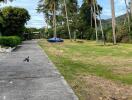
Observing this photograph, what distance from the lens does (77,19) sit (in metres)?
94.9

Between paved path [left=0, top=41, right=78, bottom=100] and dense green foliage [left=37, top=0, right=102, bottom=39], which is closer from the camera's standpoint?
paved path [left=0, top=41, right=78, bottom=100]

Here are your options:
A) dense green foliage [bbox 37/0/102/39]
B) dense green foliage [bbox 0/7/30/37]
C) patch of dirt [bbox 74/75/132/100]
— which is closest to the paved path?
patch of dirt [bbox 74/75/132/100]

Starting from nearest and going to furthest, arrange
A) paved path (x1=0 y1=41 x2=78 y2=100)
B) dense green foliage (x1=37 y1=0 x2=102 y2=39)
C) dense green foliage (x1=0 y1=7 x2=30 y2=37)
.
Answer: paved path (x1=0 y1=41 x2=78 y2=100) < dense green foliage (x1=0 y1=7 x2=30 y2=37) < dense green foliage (x1=37 y1=0 x2=102 y2=39)

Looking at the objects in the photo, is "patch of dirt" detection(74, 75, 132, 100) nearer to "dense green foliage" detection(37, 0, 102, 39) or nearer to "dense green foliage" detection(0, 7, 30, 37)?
"dense green foliage" detection(0, 7, 30, 37)

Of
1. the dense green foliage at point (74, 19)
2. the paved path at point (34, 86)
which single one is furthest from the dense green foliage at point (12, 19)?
the paved path at point (34, 86)

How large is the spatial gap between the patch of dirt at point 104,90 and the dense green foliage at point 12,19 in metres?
44.4

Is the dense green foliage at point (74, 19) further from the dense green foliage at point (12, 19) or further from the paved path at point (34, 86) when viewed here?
the paved path at point (34, 86)

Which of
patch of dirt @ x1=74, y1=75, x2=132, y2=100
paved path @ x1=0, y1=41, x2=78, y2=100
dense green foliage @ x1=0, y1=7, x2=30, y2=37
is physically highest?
dense green foliage @ x1=0, y1=7, x2=30, y2=37

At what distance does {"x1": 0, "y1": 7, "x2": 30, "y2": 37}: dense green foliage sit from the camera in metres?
57.6

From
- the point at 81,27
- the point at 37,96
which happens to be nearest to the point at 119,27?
the point at 81,27

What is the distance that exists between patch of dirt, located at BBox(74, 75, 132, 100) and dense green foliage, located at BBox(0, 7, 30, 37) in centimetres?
4438

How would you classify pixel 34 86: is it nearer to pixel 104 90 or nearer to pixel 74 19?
pixel 104 90

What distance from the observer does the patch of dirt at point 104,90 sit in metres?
10.7

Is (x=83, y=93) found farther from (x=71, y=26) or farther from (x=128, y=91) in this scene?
(x=71, y=26)
